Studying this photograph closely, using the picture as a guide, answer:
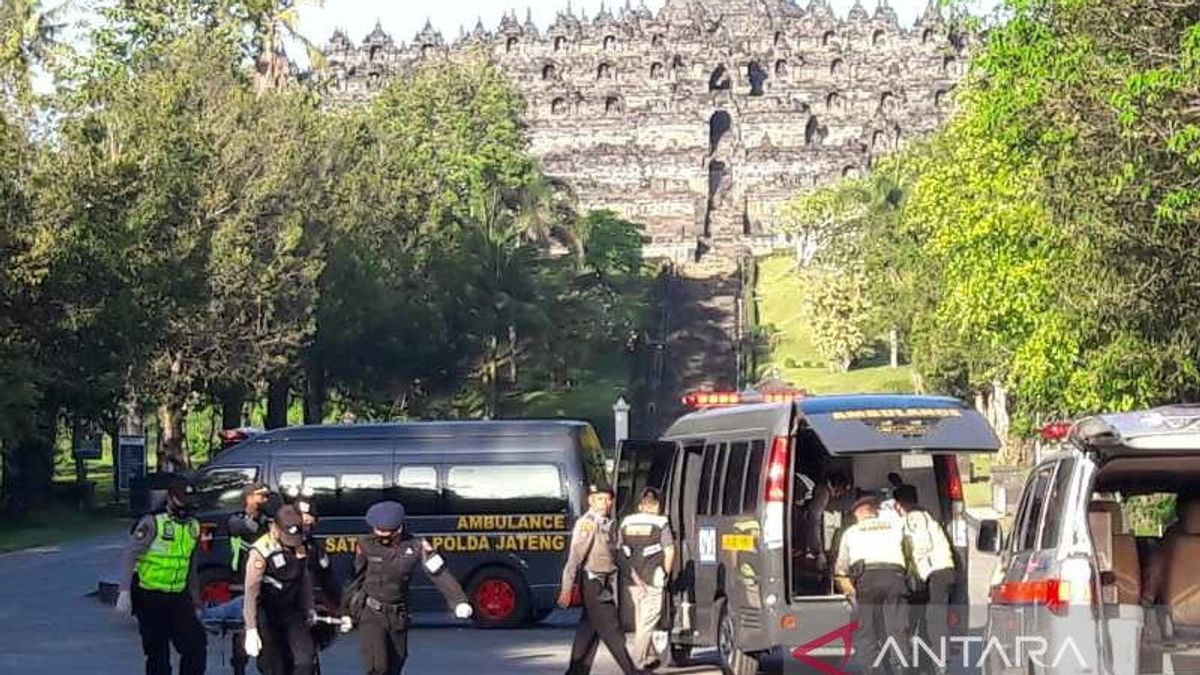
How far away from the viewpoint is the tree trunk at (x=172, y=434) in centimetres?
4847

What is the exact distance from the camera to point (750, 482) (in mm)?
16297

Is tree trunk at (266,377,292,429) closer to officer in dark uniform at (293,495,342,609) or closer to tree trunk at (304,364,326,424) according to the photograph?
tree trunk at (304,364,326,424)

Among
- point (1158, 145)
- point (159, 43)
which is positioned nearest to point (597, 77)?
point (159, 43)

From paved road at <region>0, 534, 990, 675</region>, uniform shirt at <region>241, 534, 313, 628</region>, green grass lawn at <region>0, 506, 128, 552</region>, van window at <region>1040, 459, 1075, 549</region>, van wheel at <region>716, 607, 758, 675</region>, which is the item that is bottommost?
green grass lawn at <region>0, 506, 128, 552</region>

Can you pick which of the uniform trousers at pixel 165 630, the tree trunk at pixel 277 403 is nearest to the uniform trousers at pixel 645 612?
the uniform trousers at pixel 165 630

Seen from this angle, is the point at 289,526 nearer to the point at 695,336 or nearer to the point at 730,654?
the point at 730,654

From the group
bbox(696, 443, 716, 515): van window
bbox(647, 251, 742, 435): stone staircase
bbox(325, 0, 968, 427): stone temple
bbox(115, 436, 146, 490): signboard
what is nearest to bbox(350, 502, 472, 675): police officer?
bbox(696, 443, 716, 515): van window

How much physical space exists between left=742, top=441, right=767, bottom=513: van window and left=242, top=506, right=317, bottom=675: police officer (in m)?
4.19

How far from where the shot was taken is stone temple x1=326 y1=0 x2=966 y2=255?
120625 mm

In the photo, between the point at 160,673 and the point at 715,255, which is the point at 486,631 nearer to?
the point at 160,673

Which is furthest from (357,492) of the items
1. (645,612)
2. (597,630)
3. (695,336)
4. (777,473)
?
(695,336)

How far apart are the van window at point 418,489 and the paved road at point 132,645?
130cm

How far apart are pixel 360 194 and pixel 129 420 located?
8.67m

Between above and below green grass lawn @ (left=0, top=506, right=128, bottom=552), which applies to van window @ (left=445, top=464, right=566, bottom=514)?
above
